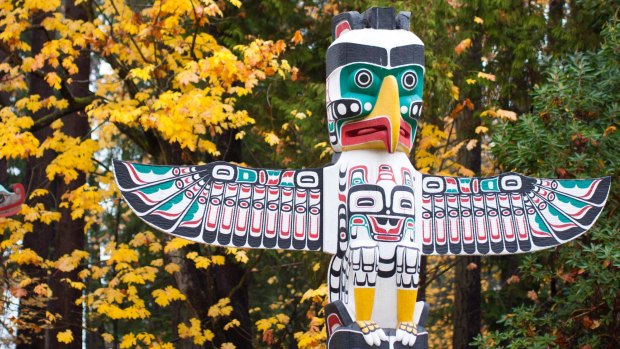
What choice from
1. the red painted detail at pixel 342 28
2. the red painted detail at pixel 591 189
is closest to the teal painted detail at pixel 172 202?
the red painted detail at pixel 342 28

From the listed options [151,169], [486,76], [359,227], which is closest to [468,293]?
[486,76]

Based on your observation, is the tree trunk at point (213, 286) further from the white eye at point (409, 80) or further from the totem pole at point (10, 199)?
the white eye at point (409, 80)

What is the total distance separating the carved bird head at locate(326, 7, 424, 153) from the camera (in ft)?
22.3

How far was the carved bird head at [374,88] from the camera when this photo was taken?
6797mm

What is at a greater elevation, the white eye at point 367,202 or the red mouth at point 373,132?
the red mouth at point 373,132

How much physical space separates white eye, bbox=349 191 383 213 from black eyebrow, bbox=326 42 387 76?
1028mm

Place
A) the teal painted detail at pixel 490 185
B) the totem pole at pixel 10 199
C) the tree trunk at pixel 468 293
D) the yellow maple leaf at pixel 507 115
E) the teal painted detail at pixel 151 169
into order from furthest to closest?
the tree trunk at pixel 468 293
the yellow maple leaf at pixel 507 115
the totem pole at pixel 10 199
the teal painted detail at pixel 490 185
the teal painted detail at pixel 151 169

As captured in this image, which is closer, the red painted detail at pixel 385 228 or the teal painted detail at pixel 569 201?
the red painted detail at pixel 385 228

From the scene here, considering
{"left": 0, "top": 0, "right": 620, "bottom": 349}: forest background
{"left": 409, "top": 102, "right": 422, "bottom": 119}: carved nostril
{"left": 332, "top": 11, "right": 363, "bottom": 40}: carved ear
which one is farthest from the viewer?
{"left": 0, "top": 0, "right": 620, "bottom": 349}: forest background

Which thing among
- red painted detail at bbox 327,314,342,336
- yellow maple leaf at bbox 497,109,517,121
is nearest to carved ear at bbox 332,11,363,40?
red painted detail at bbox 327,314,342,336

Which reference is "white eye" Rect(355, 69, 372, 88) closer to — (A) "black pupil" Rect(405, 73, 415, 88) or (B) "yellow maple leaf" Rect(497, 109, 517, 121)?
(A) "black pupil" Rect(405, 73, 415, 88)

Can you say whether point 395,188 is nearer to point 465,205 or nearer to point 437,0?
point 465,205

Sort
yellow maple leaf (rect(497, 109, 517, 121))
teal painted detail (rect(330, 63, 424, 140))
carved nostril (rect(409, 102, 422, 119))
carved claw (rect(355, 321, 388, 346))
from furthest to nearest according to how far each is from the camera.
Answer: yellow maple leaf (rect(497, 109, 517, 121))
carved nostril (rect(409, 102, 422, 119))
teal painted detail (rect(330, 63, 424, 140))
carved claw (rect(355, 321, 388, 346))

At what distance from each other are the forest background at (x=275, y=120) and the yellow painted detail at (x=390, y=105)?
9.40ft
